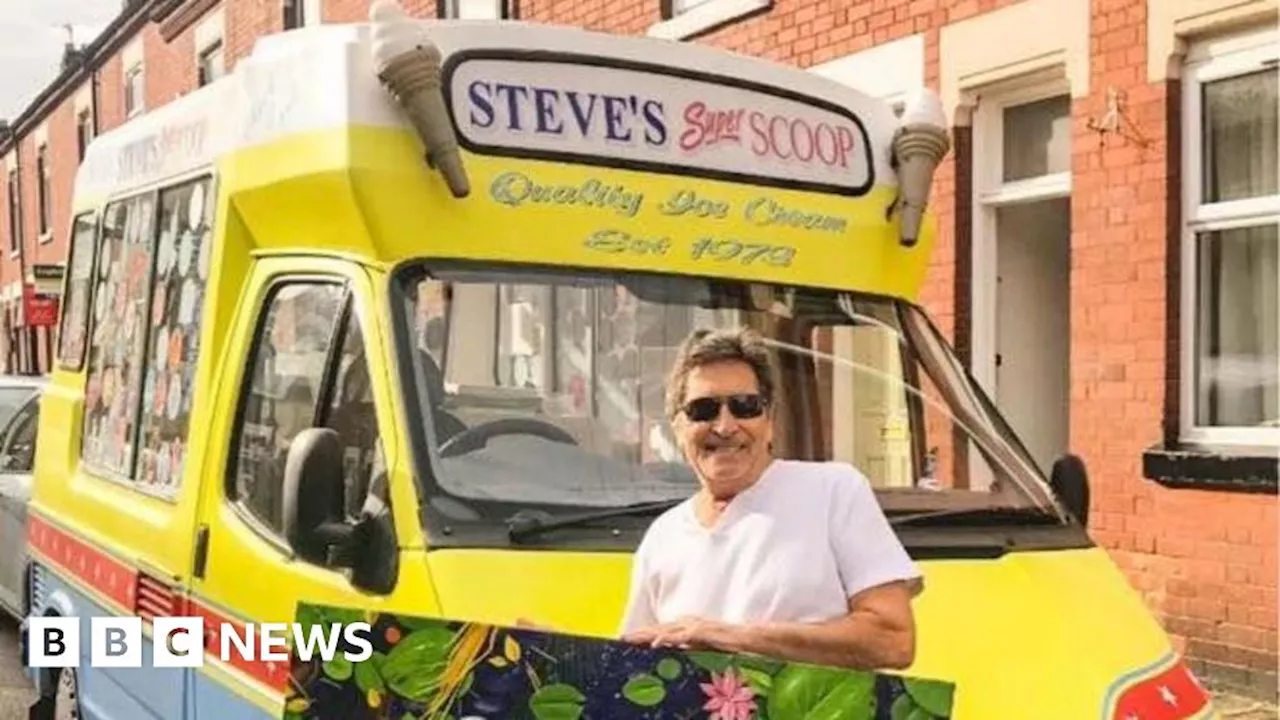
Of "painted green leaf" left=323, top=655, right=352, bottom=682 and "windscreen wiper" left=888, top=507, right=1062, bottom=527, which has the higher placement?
"windscreen wiper" left=888, top=507, right=1062, bottom=527

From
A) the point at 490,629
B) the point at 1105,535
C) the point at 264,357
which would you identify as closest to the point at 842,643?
the point at 490,629

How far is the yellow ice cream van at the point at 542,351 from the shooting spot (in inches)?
141

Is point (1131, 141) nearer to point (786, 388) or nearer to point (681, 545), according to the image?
point (786, 388)

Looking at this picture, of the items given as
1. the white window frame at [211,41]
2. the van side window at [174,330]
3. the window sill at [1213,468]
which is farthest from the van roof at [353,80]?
the white window frame at [211,41]

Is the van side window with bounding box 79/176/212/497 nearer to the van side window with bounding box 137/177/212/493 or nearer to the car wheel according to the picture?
the van side window with bounding box 137/177/212/493

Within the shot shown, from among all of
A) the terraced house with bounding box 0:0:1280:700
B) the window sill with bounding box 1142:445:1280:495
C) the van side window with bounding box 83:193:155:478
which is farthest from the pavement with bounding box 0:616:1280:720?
the van side window with bounding box 83:193:155:478

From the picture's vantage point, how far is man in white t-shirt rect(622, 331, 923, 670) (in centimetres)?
296

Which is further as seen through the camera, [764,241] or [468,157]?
[764,241]

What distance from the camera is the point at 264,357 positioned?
15.1 ft

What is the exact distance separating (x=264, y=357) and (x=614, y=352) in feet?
3.41

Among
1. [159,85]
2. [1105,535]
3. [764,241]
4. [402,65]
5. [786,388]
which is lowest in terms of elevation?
[1105,535]

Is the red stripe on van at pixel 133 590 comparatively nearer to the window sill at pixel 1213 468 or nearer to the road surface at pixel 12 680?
the road surface at pixel 12 680

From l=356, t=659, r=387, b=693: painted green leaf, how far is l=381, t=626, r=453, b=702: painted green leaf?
1 cm

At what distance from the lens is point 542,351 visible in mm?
4207
